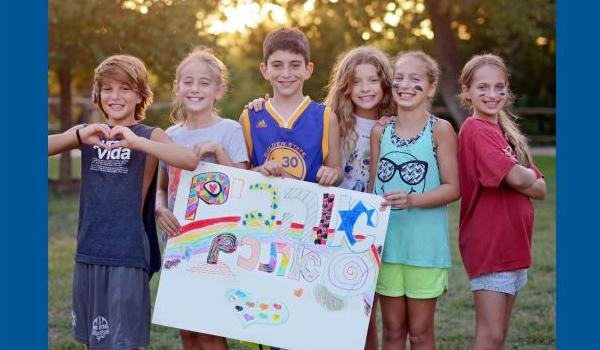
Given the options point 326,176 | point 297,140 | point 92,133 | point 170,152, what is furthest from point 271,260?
point 92,133

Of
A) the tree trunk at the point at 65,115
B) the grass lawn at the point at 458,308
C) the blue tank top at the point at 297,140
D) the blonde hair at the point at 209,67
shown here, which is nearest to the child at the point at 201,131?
the blonde hair at the point at 209,67

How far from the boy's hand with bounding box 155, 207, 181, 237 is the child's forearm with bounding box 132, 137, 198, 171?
26 centimetres

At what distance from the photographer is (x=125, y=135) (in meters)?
3.61

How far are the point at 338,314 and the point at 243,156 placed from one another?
0.89 metres

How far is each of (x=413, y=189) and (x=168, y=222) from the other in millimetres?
1185

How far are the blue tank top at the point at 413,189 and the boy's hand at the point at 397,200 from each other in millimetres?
100

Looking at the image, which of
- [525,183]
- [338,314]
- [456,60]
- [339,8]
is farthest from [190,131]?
[456,60]

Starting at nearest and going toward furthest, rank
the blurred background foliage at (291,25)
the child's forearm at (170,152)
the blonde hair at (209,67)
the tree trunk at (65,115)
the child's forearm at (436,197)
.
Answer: the child's forearm at (170,152), the child's forearm at (436,197), the blonde hair at (209,67), the blurred background foliage at (291,25), the tree trunk at (65,115)

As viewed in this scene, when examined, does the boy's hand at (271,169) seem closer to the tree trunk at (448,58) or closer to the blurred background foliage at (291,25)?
the blurred background foliage at (291,25)

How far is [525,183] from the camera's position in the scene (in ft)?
12.1

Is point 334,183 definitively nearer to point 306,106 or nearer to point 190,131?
Result: point 306,106

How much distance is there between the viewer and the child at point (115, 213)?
368 centimetres

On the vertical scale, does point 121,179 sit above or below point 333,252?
above

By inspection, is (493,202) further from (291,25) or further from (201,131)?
(291,25)
